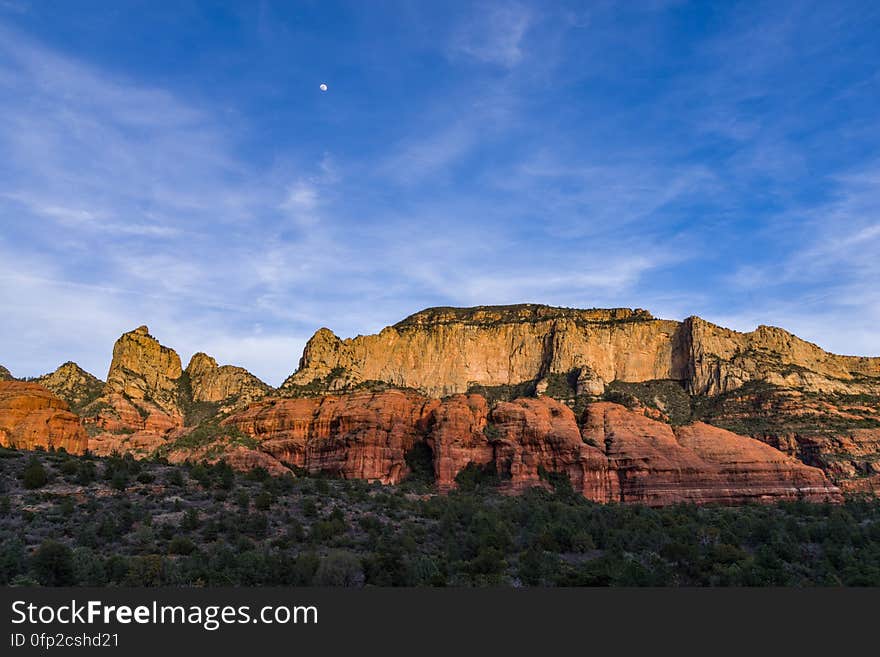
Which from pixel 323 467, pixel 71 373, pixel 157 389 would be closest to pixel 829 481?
pixel 323 467

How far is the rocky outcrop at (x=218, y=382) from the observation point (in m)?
124

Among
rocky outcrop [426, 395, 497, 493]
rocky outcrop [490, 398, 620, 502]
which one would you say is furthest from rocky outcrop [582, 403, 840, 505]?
rocky outcrop [426, 395, 497, 493]

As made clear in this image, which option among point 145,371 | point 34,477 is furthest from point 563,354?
point 34,477

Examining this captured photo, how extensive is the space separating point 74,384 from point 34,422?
49428 mm

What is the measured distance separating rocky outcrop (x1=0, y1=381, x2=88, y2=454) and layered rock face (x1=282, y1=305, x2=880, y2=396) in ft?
128

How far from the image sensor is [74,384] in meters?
117

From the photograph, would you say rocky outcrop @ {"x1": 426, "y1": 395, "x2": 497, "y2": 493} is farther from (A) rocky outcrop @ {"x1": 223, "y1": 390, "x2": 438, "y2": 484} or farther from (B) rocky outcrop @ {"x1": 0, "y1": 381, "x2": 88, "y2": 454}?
(B) rocky outcrop @ {"x1": 0, "y1": 381, "x2": 88, "y2": 454}

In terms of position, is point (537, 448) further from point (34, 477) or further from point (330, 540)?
point (34, 477)

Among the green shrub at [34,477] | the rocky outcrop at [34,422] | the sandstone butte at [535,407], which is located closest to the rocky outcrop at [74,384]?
the sandstone butte at [535,407]

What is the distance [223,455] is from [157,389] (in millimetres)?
48357

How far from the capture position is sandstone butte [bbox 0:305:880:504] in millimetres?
84250

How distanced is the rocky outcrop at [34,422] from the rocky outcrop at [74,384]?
1348 inches

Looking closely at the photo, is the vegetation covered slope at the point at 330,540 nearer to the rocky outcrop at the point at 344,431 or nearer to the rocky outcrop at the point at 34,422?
the rocky outcrop at the point at 34,422

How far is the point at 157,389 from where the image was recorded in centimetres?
12469
